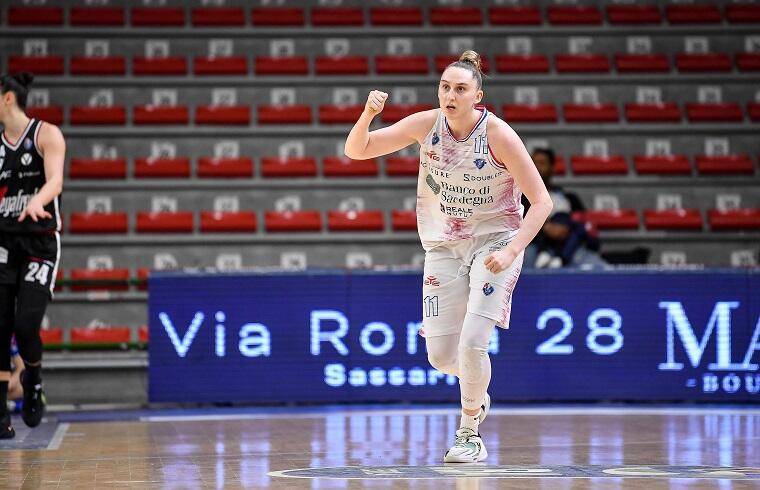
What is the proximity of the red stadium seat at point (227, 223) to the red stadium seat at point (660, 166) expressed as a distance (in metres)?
4.42

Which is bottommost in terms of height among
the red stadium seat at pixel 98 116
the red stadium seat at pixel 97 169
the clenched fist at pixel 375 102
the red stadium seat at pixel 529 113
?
the clenched fist at pixel 375 102

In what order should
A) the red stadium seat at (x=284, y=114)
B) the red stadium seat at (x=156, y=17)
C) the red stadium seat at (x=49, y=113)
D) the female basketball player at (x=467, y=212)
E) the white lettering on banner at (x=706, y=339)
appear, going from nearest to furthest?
the female basketball player at (x=467, y=212), the white lettering on banner at (x=706, y=339), the red stadium seat at (x=49, y=113), the red stadium seat at (x=284, y=114), the red stadium seat at (x=156, y=17)

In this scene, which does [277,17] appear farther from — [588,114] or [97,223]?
[588,114]

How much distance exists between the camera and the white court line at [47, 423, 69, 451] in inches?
272

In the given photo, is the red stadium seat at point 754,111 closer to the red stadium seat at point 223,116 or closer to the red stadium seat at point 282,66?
the red stadium seat at point 282,66

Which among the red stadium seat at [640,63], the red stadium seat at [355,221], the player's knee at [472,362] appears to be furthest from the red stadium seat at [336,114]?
the player's knee at [472,362]

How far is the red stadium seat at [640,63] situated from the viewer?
47.8 feet

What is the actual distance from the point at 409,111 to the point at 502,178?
776 cm

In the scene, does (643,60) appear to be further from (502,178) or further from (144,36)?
(502,178)

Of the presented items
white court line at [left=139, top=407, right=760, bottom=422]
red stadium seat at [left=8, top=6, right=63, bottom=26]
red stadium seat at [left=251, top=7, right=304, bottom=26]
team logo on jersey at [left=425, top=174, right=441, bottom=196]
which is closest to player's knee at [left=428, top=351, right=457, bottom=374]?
team logo on jersey at [left=425, top=174, right=441, bottom=196]

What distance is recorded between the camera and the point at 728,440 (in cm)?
703

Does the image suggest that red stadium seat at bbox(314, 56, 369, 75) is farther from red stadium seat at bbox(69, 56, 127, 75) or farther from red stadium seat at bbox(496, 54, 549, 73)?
red stadium seat at bbox(69, 56, 127, 75)

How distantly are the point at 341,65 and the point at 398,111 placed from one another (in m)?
1.04

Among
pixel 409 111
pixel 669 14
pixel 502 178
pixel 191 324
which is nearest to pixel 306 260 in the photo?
pixel 409 111
